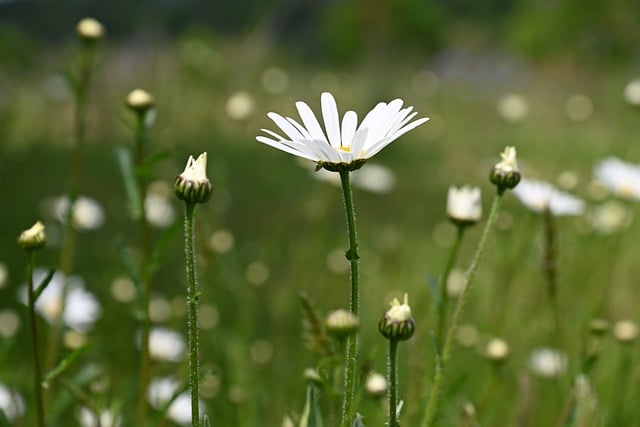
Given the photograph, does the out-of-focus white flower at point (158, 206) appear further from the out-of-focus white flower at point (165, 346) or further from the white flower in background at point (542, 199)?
the white flower in background at point (542, 199)

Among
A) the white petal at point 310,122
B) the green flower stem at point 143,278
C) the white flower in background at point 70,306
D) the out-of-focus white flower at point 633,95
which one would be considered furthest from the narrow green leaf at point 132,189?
the out-of-focus white flower at point 633,95

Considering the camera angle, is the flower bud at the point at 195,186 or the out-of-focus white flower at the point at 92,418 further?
the out-of-focus white flower at the point at 92,418

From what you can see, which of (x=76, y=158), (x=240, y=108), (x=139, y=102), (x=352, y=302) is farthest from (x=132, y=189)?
(x=240, y=108)

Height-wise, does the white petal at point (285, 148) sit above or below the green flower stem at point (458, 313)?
above

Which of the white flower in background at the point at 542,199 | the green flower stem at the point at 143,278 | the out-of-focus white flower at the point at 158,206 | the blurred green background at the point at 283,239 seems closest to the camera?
the green flower stem at the point at 143,278

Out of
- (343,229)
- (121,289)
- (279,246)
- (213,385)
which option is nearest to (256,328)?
(121,289)

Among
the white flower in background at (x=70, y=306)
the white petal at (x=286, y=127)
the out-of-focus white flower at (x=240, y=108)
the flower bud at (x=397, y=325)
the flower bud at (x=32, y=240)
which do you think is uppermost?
the out-of-focus white flower at (x=240, y=108)

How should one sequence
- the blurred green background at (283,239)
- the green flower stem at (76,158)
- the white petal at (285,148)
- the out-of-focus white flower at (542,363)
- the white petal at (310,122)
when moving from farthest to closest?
the out-of-focus white flower at (542,363) → the blurred green background at (283,239) → the green flower stem at (76,158) → the white petal at (310,122) → the white petal at (285,148)

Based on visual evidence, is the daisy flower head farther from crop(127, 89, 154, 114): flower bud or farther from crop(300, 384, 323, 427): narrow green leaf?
crop(127, 89, 154, 114): flower bud

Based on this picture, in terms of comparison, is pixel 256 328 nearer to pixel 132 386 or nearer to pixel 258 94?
pixel 132 386
